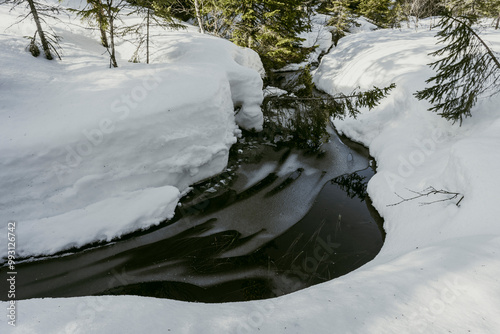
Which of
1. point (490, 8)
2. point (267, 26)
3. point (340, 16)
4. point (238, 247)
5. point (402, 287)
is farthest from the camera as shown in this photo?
Answer: point (340, 16)

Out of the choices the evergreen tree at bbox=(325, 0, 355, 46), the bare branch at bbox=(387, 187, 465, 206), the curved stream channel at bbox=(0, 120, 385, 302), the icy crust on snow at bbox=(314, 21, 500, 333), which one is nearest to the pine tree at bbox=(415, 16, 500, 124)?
the icy crust on snow at bbox=(314, 21, 500, 333)

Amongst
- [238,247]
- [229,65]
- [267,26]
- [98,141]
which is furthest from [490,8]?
[98,141]

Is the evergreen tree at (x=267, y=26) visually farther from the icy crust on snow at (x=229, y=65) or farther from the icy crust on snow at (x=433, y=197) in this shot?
the icy crust on snow at (x=433, y=197)

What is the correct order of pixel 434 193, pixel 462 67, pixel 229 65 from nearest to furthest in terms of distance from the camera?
pixel 434 193, pixel 462 67, pixel 229 65

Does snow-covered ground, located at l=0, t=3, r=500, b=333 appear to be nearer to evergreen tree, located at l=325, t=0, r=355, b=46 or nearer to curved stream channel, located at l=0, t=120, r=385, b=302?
curved stream channel, located at l=0, t=120, r=385, b=302

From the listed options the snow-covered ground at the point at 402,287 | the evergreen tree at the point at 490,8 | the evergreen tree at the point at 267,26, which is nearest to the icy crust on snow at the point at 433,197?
the snow-covered ground at the point at 402,287

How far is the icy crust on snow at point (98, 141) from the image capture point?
5277 mm

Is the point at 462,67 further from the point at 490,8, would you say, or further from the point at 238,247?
the point at 490,8

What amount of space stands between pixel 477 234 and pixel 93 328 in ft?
17.5

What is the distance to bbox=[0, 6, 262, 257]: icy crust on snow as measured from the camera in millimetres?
5277

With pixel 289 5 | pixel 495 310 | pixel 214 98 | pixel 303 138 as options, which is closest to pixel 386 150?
pixel 303 138

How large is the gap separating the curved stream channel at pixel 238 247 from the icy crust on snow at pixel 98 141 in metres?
0.48

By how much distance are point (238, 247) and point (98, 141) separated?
3920 millimetres

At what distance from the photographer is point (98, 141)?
19.1 ft
